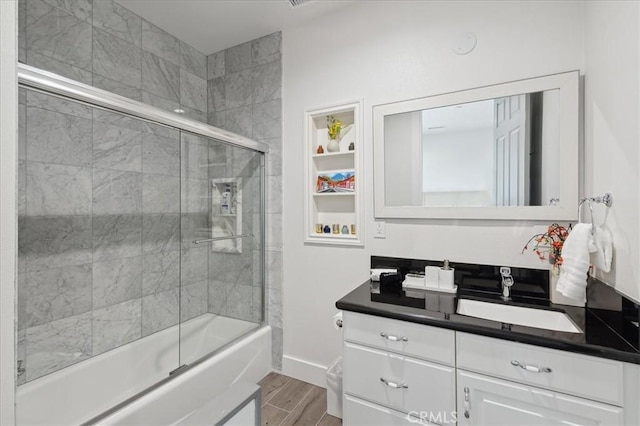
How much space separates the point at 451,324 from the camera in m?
1.28

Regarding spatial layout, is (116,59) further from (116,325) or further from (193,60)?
(116,325)

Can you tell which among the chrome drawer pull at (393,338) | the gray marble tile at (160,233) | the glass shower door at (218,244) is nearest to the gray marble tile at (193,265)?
the glass shower door at (218,244)

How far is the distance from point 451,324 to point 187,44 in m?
2.90

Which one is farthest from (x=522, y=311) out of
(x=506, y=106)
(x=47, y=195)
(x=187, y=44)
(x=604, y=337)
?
(x=187, y=44)

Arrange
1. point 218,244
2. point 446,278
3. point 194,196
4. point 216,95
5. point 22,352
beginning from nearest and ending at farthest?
point 22,352, point 446,278, point 194,196, point 218,244, point 216,95

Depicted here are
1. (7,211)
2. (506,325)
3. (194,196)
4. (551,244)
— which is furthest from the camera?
(194,196)

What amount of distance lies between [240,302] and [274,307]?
0.90 feet

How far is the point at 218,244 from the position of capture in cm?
224

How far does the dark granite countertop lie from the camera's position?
1.07m

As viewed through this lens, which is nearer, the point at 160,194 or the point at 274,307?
the point at 160,194

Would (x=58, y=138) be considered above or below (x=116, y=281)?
above

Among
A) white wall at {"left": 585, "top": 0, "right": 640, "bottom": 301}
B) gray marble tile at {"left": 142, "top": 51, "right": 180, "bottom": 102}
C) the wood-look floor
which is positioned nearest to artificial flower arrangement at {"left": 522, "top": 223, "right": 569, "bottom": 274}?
white wall at {"left": 585, "top": 0, "right": 640, "bottom": 301}

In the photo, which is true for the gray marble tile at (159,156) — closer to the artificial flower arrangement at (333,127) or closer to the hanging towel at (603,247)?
the artificial flower arrangement at (333,127)

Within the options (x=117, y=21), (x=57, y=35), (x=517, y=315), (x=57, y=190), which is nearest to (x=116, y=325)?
(x=57, y=190)
